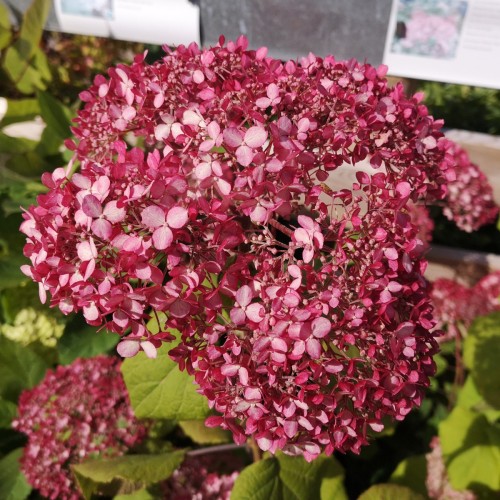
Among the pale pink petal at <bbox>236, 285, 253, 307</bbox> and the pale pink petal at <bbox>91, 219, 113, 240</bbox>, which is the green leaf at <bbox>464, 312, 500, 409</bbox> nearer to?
the pale pink petal at <bbox>236, 285, 253, 307</bbox>

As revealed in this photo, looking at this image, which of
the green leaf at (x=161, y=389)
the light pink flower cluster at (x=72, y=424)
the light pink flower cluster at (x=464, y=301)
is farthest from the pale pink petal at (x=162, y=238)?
the light pink flower cluster at (x=464, y=301)

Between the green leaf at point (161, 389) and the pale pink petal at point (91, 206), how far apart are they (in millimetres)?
342

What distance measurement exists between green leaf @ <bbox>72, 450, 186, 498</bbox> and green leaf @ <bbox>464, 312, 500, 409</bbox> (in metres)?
0.64

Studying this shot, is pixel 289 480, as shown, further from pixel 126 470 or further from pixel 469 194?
pixel 469 194

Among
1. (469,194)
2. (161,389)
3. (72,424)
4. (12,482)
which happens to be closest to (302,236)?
(161,389)

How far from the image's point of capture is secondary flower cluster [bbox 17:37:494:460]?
21.0 inches

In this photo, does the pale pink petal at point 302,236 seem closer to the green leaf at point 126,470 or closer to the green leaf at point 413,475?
the green leaf at point 126,470

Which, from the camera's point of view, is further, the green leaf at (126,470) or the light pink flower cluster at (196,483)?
the light pink flower cluster at (196,483)

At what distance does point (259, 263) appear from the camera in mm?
572

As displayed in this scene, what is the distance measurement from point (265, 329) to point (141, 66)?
0.40 m

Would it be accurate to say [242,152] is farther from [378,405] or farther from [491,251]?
[491,251]

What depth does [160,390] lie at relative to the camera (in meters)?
0.84

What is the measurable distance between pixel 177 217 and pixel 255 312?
0.12 meters

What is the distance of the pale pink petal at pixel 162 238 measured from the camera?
1.67 feet
